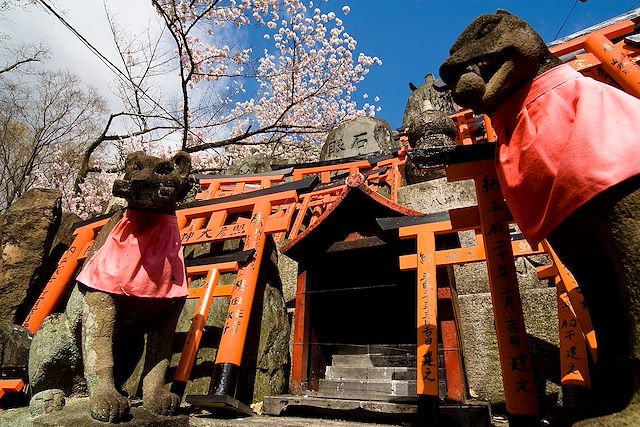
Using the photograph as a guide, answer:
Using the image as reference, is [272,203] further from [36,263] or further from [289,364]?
[36,263]

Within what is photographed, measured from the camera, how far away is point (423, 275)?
11.8 feet

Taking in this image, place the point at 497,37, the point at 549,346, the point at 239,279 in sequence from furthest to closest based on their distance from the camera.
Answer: the point at 239,279, the point at 549,346, the point at 497,37

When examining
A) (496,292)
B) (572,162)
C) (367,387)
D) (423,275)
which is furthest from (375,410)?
(572,162)

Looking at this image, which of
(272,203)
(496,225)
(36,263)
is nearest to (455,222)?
(496,225)

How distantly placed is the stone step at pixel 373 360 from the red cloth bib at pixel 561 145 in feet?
10.5

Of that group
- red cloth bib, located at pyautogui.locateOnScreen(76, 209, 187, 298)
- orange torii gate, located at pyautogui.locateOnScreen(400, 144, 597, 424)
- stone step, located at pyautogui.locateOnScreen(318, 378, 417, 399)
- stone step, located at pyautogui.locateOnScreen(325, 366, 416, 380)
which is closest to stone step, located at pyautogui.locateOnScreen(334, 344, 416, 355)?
stone step, located at pyautogui.locateOnScreen(325, 366, 416, 380)

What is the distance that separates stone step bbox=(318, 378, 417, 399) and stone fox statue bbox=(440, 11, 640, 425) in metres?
2.43

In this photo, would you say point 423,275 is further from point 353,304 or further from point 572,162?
point 353,304

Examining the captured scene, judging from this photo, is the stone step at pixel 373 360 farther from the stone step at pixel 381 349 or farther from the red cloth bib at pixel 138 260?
the red cloth bib at pixel 138 260

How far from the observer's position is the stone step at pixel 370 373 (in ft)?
14.2

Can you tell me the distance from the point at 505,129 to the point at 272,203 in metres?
3.71

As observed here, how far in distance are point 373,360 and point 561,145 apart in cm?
375

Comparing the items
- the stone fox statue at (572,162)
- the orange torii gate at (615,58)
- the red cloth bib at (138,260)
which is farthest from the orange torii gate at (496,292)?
the orange torii gate at (615,58)

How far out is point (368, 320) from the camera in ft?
18.5
